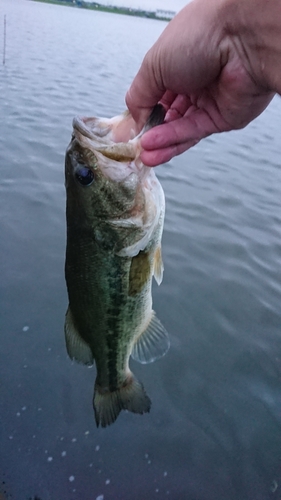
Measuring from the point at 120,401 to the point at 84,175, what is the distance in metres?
1.39

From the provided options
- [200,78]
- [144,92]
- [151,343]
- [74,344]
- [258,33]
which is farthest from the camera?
[151,343]


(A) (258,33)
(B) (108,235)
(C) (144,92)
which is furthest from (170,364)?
(A) (258,33)

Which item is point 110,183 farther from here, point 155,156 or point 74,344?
point 74,344

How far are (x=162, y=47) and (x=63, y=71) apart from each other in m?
15.5

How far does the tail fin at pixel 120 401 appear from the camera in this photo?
243cm

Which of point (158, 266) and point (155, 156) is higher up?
point (155, 156)

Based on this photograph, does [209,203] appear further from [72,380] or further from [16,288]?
[72,380]

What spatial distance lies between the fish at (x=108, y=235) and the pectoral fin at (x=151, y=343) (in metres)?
0.11

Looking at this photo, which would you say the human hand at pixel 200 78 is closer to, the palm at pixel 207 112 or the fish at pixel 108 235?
the palm at pixel 207 112

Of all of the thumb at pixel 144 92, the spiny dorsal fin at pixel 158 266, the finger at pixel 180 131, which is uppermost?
the thumb at pixel 144 92

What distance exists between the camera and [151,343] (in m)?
2.45

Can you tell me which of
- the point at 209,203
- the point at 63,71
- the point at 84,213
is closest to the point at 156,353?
the point at 84,213

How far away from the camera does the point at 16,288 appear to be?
4.37m

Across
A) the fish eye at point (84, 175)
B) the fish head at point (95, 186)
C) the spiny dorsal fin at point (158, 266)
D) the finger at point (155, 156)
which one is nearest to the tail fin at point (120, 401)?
the spiny dorsal fin at point (158, 266)
